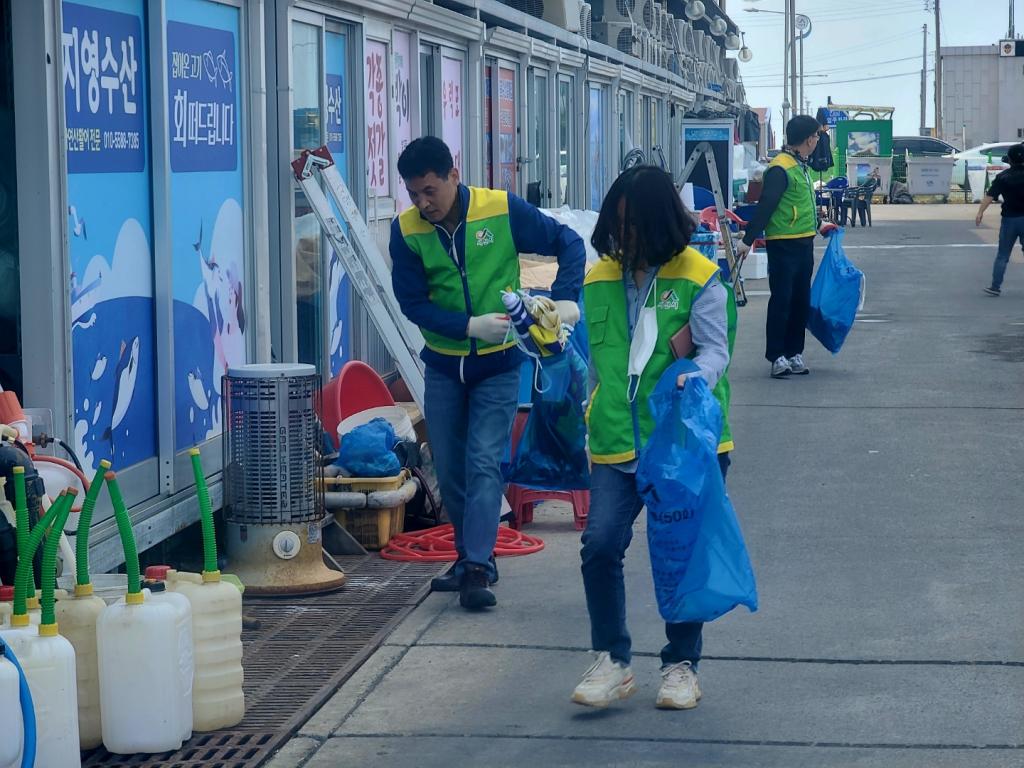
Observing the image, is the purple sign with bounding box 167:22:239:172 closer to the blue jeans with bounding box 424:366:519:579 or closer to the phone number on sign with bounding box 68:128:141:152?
the phone number on sign with bounding box 68:128:141:152

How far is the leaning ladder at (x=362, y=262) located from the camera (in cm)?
794

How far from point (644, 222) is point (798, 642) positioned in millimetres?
1718

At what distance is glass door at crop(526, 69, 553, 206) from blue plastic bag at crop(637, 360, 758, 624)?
32.9 feet

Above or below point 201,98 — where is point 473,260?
below

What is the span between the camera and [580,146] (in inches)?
732

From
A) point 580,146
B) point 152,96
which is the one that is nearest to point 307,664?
point 152,96

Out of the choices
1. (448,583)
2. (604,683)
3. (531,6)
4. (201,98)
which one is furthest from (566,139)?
(604,683)

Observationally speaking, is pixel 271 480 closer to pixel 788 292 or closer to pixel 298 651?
pixel 298 651

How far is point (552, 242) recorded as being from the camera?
6418 mm

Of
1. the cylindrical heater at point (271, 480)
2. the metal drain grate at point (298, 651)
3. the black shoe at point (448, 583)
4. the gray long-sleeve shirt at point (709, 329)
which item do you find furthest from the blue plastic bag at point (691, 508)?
the cylindrical heater at point (271, 480)

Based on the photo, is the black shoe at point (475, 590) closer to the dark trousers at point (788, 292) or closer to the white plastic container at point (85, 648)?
the white plastic container at point (85, 648)

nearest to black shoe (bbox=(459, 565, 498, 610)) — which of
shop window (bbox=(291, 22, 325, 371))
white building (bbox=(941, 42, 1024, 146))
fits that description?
shop window (bbox=(291, 22, 325, 371))

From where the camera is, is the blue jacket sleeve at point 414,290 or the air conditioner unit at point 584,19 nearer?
the blue jacket sleeve at point 414,290

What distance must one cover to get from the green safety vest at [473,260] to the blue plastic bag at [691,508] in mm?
1480
